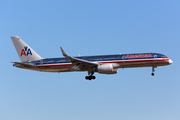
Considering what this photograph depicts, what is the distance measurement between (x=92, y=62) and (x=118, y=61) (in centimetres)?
531

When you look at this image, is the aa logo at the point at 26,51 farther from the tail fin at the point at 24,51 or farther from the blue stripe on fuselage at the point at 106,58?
the blue stripe on fuselage at the point at 106,58

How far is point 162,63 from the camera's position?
55.6 metres

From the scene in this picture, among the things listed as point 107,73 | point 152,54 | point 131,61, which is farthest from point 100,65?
point 152,54

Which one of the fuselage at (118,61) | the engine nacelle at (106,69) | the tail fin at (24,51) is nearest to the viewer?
the fuselage at (118,61)

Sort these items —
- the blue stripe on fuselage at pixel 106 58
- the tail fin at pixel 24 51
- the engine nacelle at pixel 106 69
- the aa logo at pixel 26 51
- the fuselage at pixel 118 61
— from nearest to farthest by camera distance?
the fuselage at pixel 118 61
the engine nacelle at pixel 106 69
the blue stripe on fuselage at pixel 106 58
the tail fin at pixel 24 51
the aa logo at pixel 26 51

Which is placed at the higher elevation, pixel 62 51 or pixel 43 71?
pixel 62 51

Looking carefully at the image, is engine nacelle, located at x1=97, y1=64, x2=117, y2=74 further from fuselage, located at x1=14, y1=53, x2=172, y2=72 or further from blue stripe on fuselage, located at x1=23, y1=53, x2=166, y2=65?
blue stripe on fuselage, located at x1=23, y1=53, x2=166, y2=65

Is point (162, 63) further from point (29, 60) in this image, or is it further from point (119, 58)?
point (29, 60)

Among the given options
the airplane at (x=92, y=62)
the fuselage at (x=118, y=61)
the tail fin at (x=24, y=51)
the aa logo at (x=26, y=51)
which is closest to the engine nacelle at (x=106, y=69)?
the airplane at (x=92, y=62)

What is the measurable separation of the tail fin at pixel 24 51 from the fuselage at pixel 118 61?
3.25 m

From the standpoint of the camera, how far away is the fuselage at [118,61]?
55.2m

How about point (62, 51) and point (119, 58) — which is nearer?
point (62, 51)

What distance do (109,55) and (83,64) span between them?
18.6ft

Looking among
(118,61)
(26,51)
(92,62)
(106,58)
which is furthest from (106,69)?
(26,51)
